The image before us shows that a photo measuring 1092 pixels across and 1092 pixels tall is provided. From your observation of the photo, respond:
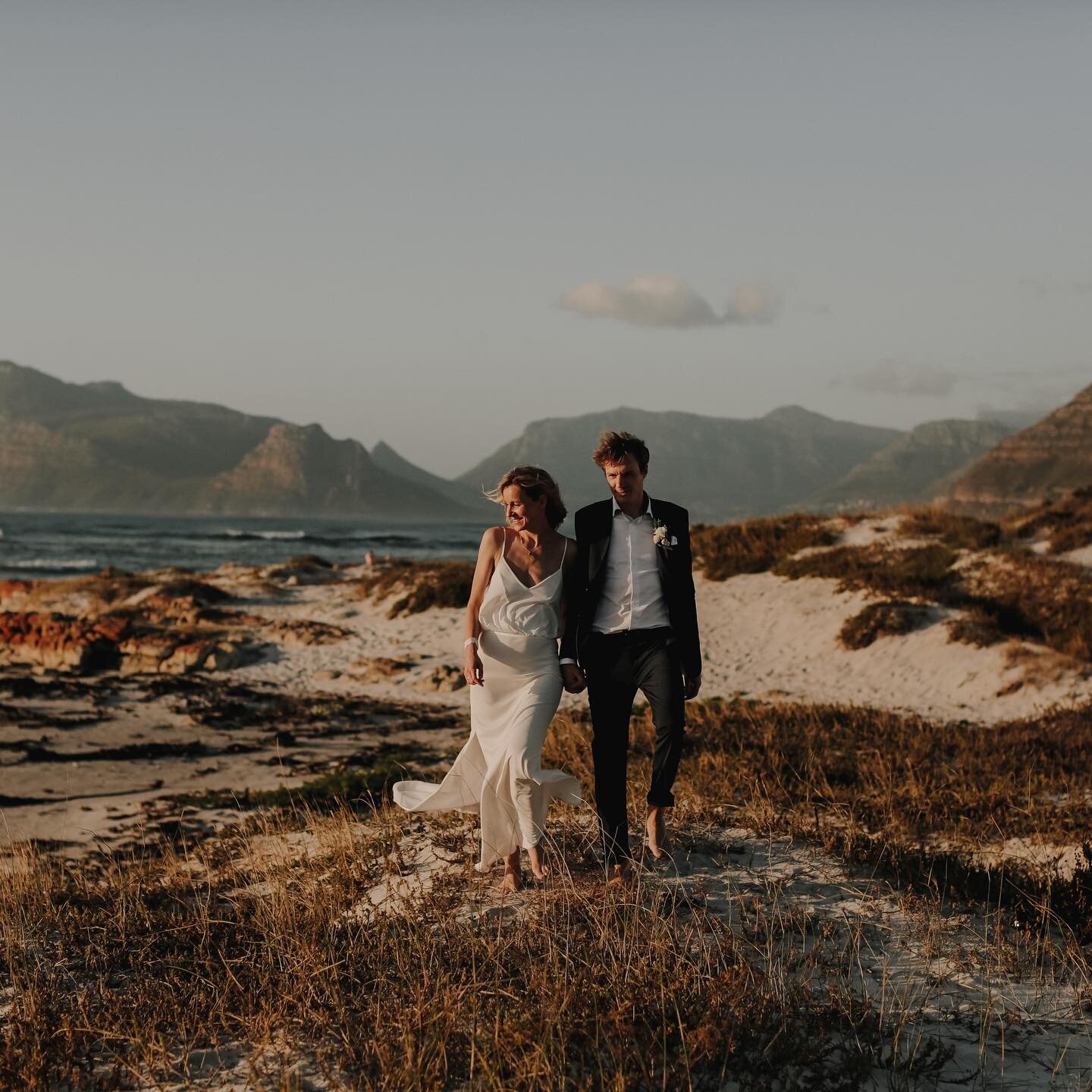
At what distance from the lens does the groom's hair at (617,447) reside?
17.1 ft

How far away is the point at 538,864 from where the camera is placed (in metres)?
5.20

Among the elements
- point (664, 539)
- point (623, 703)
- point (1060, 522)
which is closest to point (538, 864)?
point (623, 703)

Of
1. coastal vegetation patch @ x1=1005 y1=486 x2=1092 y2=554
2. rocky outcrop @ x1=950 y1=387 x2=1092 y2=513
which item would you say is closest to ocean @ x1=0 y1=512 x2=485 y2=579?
coastal vegetation patch @ x1=1005 y1=486 x2=1092 y2=554

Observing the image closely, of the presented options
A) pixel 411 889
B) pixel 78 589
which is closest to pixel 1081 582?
pixel 411 889

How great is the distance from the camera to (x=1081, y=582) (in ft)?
56.0

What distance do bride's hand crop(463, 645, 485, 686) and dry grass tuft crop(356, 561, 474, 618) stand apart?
56.2 ft

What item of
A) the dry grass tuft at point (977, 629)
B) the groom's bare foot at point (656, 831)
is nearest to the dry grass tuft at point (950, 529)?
the dry grass tuft at point (977, 629)

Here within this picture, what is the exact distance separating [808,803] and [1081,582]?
12.3m

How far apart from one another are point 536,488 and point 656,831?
2.15 m

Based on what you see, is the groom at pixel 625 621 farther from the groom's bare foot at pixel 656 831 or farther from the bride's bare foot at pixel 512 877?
the bride's bare foot at pixel 512 877

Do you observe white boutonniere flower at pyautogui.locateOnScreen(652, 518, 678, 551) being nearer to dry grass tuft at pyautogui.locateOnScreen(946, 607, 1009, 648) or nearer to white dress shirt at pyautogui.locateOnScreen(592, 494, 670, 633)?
white dress shirt at pyautogui.locateOnScreen(592, 494, 670, 633)

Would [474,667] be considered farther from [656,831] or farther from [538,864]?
[656,831]

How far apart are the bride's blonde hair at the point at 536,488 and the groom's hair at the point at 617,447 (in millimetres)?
306

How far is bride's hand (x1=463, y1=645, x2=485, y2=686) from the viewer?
5.15 meters
